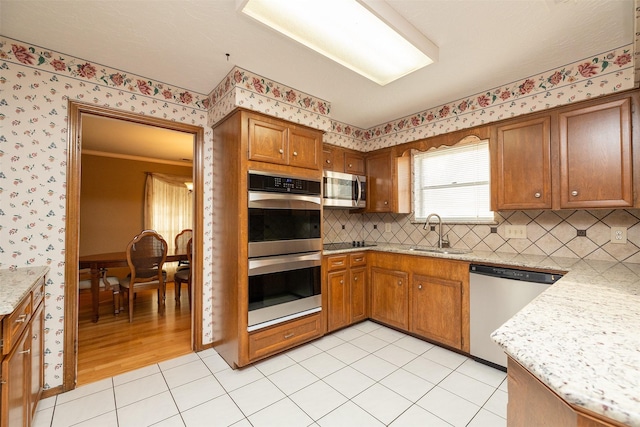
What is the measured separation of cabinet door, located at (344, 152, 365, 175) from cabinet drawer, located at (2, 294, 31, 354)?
292 centimetres

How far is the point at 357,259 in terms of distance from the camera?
122 inches

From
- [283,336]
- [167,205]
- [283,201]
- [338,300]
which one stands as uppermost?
[167,205]

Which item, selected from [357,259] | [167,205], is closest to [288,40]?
[357,259]

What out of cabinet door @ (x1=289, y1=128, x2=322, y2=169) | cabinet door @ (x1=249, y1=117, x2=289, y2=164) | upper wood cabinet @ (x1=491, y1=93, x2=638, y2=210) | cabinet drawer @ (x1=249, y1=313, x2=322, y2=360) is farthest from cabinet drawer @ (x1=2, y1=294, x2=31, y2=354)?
upper wood cabinet @ (x1=491, y1=93, x2=638, y2=210)

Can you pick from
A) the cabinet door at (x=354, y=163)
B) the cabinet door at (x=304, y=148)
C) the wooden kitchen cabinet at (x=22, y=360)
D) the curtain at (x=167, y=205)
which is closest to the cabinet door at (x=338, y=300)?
the cabinet door at (x=304, y=148)

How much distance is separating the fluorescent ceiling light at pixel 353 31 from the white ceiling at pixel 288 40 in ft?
0.32

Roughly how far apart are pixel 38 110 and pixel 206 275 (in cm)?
174

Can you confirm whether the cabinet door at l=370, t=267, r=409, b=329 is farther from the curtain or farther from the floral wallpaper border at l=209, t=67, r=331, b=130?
the curtain

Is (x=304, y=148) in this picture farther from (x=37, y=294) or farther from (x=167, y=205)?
(x=167, y=205)

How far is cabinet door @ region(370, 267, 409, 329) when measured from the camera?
9.25 ft

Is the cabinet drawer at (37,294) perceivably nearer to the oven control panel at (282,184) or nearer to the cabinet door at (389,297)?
the oven control panel at (282,184)

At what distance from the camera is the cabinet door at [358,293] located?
3.04 m

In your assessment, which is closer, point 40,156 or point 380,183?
point 40,156

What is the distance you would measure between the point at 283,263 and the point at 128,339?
1946mm
